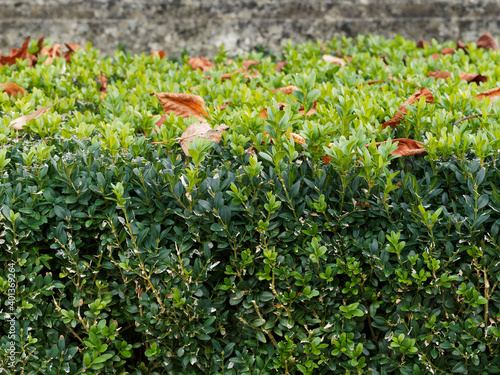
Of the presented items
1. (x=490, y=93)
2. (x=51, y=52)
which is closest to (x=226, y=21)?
(x=51, y=52)

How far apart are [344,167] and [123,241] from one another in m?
0.89

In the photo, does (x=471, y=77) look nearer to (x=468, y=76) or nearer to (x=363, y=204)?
(x=468, y=76)

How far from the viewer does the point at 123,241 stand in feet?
5.98

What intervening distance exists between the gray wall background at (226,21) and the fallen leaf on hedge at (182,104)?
9.84ft

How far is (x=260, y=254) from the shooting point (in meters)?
1.77

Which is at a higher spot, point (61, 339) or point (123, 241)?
point (123, 241)

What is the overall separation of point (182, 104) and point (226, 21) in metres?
3.16

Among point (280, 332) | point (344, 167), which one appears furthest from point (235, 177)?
point (280, 332)

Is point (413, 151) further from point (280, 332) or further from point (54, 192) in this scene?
point (54, 192)

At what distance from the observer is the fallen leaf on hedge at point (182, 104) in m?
2.34

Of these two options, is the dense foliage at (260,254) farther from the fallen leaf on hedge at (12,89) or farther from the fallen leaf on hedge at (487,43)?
the fallen leaf on hedge at (487,43)

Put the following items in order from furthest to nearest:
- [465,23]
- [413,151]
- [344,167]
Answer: [465,23] → [413,151] → [344,167]

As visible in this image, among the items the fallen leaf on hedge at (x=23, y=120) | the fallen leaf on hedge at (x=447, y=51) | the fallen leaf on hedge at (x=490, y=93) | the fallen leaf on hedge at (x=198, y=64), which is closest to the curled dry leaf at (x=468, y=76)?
the fallen leaf on hedge at (x=490, y=93)

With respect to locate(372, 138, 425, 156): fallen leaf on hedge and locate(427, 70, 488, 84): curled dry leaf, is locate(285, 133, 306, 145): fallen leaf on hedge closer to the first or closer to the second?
locate(372, 138, 425, 156): fallen leaf on hedge
